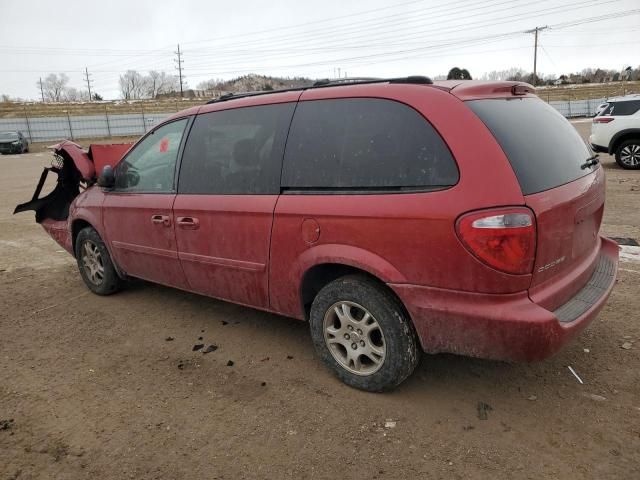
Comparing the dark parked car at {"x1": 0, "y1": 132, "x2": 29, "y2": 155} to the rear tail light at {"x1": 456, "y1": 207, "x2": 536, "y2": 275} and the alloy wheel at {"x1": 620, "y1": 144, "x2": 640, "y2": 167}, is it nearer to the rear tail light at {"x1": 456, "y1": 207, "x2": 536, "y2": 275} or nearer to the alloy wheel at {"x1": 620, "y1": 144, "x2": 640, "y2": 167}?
the alloy wheel at {"x1": 620, "y1": 144, "x2": 640, "y2": 167}

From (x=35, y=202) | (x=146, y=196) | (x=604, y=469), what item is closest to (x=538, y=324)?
(x=604, y=469)

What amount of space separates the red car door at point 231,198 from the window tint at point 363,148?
0.61 ft

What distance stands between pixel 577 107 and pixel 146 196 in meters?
42.6

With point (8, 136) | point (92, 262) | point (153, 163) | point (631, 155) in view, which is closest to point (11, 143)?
point (8, 136)

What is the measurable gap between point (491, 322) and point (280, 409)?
4.27 feet

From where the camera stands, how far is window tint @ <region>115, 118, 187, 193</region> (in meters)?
4.09

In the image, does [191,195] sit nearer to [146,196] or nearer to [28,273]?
[146,196]

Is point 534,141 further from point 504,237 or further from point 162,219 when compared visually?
point 162,219

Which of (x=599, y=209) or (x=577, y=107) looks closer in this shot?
(x=599, y=209)

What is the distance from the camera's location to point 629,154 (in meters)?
11.8

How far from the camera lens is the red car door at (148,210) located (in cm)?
405

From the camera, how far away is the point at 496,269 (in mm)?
2434

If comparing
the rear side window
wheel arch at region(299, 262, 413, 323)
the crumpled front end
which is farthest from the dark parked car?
wheel arch at region(299, 262, 413, 323)

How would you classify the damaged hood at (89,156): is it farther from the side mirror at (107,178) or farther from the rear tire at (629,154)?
the rear tire at (629,154)
